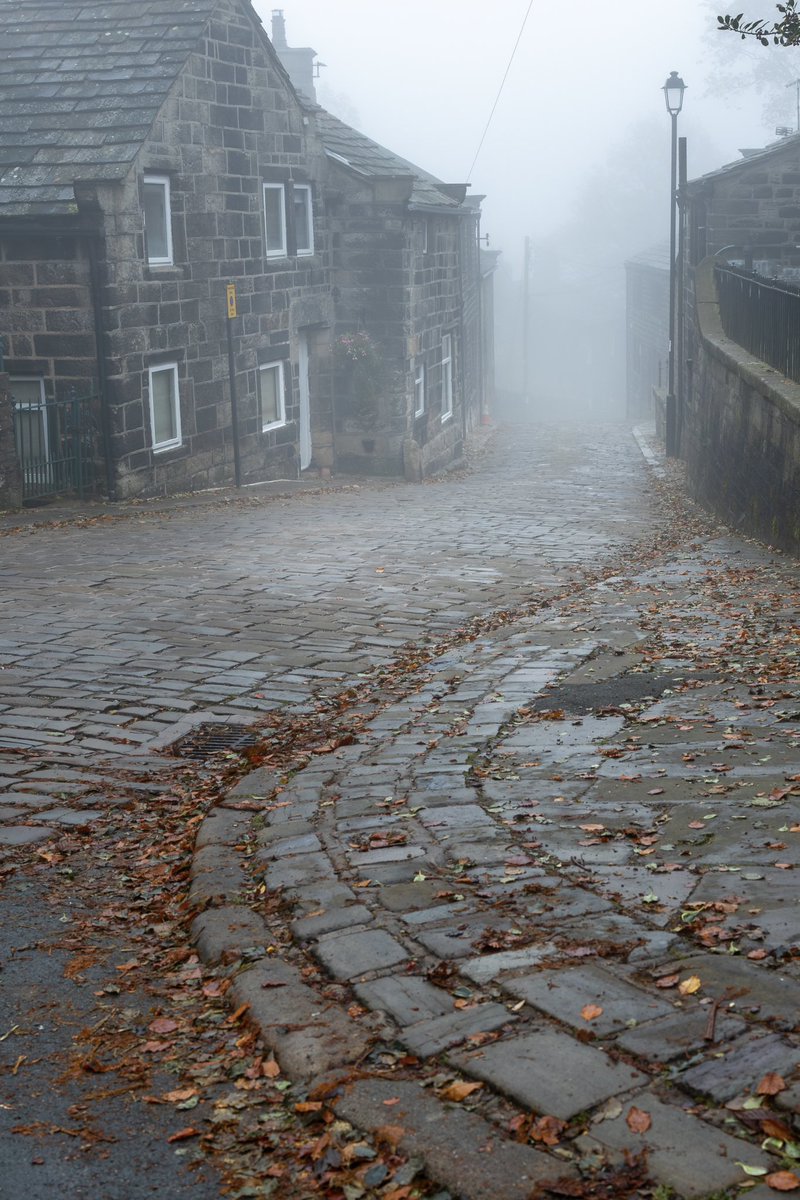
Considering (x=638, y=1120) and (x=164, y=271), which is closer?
(x=638, y=1120)

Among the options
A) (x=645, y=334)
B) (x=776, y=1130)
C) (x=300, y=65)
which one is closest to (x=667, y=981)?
(x=776, y=1130)

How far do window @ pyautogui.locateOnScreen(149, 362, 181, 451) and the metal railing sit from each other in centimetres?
818

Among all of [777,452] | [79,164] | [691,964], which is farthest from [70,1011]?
[79,164]

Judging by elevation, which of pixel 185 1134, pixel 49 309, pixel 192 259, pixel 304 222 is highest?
pixel 304 222

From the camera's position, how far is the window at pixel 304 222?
25.1m

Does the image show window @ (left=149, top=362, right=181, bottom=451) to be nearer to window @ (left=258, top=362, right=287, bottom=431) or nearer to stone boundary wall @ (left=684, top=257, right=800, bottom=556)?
window @ (left=258, top=362, right=287, bottom=431)

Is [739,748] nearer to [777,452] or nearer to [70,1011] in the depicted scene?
[70,1011]

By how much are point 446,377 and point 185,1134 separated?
96.7ft

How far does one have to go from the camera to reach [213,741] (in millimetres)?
7660

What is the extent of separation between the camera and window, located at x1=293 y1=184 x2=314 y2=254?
25.1m

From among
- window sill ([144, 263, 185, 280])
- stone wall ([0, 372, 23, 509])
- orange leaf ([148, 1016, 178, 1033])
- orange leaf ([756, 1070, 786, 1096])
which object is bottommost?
orange leaf ([148, 1016, 178, 1033])

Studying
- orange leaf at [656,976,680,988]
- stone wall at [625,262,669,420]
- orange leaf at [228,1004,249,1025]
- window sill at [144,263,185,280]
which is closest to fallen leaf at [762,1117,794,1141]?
orange leaf at [656,976,680,988]

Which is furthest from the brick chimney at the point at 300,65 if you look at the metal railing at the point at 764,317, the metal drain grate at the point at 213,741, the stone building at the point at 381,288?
the metal drain grate at the point at 213,741

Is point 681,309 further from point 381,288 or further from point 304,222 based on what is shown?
point 304,222
